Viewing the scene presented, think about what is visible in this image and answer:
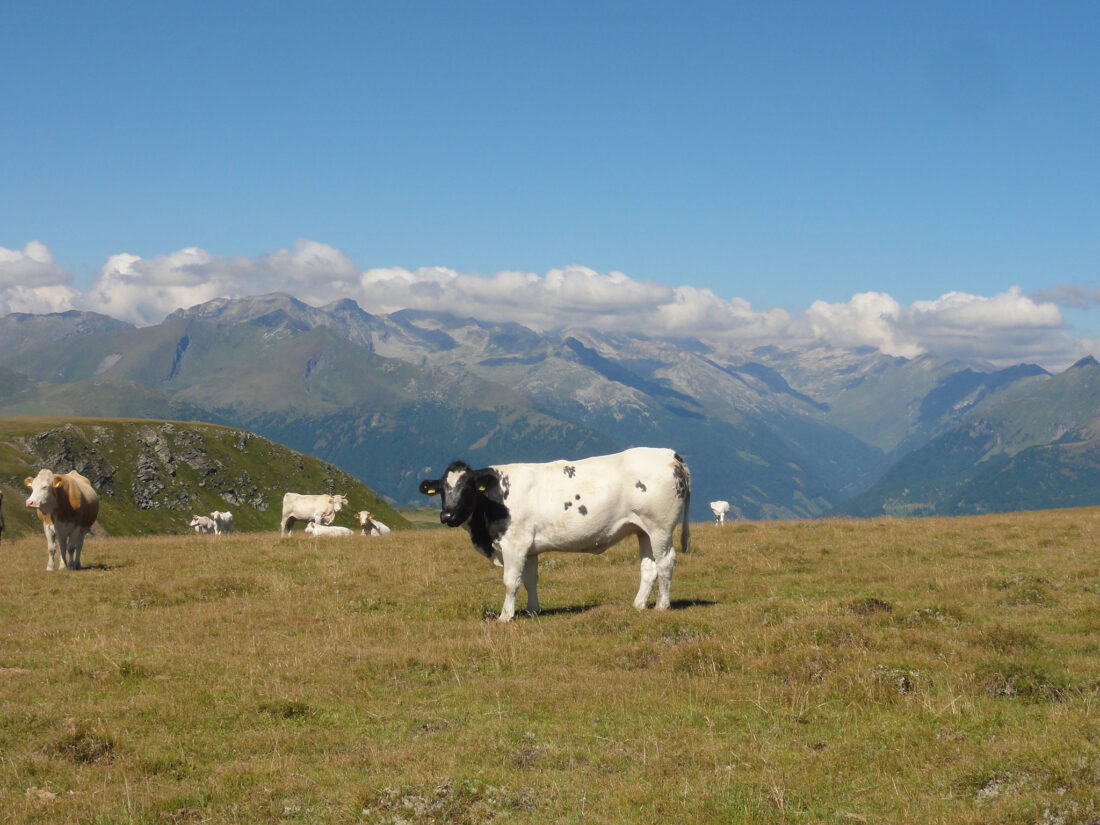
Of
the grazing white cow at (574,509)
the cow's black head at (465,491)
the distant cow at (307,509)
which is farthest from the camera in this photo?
the distant cow at (307,509)

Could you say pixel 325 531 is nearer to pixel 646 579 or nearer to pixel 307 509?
pixel 307 509

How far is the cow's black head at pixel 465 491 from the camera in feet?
63.6

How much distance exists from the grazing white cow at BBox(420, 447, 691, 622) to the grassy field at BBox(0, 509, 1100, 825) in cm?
124

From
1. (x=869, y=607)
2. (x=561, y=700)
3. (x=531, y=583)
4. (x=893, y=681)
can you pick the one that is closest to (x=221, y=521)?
(x=531, y=583)

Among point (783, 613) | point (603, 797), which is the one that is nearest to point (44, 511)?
point (783, 613)

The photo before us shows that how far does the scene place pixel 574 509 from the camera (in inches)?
747

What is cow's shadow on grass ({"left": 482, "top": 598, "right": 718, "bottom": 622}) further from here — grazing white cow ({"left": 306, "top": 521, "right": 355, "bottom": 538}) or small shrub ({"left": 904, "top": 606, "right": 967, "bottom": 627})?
grazing white cow ({"left": 306, "top": 521, "right": 355, "bottom": 538})

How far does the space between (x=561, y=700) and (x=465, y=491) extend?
7.87 meters

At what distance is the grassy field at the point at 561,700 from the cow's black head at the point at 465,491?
2318mm

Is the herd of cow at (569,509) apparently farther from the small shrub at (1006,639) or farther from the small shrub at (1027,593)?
the small shrub at (1027,593)

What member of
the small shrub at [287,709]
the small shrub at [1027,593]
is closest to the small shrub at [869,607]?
the small shrub at [1027,593]

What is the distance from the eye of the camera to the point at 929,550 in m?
27.2

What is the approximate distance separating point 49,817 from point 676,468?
13.8 meters

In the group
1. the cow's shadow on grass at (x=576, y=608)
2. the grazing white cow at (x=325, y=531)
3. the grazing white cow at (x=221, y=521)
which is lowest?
the grazing white cow at (x=221, y=521)
